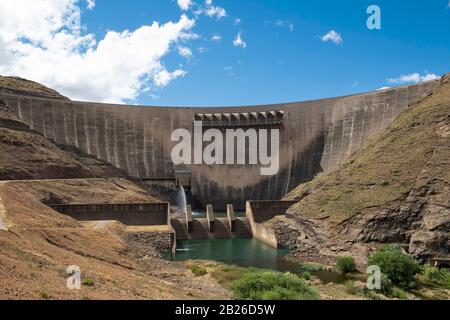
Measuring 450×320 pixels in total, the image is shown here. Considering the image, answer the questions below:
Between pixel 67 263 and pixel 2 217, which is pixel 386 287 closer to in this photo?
pixel 67 263

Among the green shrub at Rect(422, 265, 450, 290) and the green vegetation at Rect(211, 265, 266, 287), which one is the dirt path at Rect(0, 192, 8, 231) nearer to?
the green vegetation at Rect(211, 265, 266, 287)

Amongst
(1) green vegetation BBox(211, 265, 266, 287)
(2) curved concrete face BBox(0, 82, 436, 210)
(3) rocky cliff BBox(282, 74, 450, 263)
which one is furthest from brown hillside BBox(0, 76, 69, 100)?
(1) green vegetation BBox(211, 265, 266, 287)

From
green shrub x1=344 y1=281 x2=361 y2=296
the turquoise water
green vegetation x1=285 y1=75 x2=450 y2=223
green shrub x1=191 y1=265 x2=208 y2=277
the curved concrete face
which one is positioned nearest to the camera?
green shrub x1=344 y1=281 x2=361 y2=296

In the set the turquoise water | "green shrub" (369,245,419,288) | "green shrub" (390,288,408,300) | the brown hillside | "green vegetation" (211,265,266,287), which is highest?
the brown hillside

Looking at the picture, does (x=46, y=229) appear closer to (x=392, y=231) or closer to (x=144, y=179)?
(x=392, y=231)

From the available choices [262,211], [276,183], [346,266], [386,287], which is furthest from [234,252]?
[276,183]
